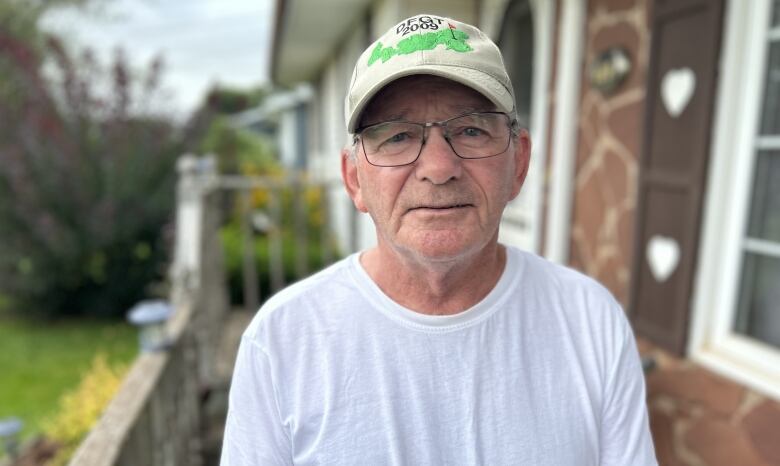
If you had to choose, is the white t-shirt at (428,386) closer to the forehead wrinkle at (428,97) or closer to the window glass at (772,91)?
the forehead wrinkle at (428,97)

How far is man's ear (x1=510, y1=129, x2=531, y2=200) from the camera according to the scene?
98cm

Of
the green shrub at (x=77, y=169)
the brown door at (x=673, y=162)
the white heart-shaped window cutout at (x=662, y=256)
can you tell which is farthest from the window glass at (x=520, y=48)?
the green shrub at (x=77, y=169)

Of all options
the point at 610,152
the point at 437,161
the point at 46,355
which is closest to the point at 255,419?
the point at 437,161

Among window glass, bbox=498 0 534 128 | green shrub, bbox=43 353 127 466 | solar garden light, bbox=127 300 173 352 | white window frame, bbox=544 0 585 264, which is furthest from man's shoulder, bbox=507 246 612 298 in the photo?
window glass, bbox=498 0 534 128

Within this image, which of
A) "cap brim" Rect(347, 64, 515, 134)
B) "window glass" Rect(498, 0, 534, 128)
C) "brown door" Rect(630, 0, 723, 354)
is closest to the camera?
"cap brim" Rect(347, 64, 515, 134)

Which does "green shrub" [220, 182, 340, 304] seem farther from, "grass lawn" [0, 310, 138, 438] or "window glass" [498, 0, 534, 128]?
"window glass" [498, 0, 534, 128]

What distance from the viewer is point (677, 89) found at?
2.19 metres

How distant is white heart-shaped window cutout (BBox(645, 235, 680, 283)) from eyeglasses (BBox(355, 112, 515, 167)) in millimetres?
1702

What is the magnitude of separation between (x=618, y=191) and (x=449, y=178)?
216 cm

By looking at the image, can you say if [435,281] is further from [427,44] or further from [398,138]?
[427,44]

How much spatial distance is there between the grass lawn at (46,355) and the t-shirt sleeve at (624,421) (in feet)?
14.3

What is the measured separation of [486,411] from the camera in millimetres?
919

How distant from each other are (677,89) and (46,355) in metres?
6.12

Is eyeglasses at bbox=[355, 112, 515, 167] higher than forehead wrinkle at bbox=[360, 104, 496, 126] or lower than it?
lower
